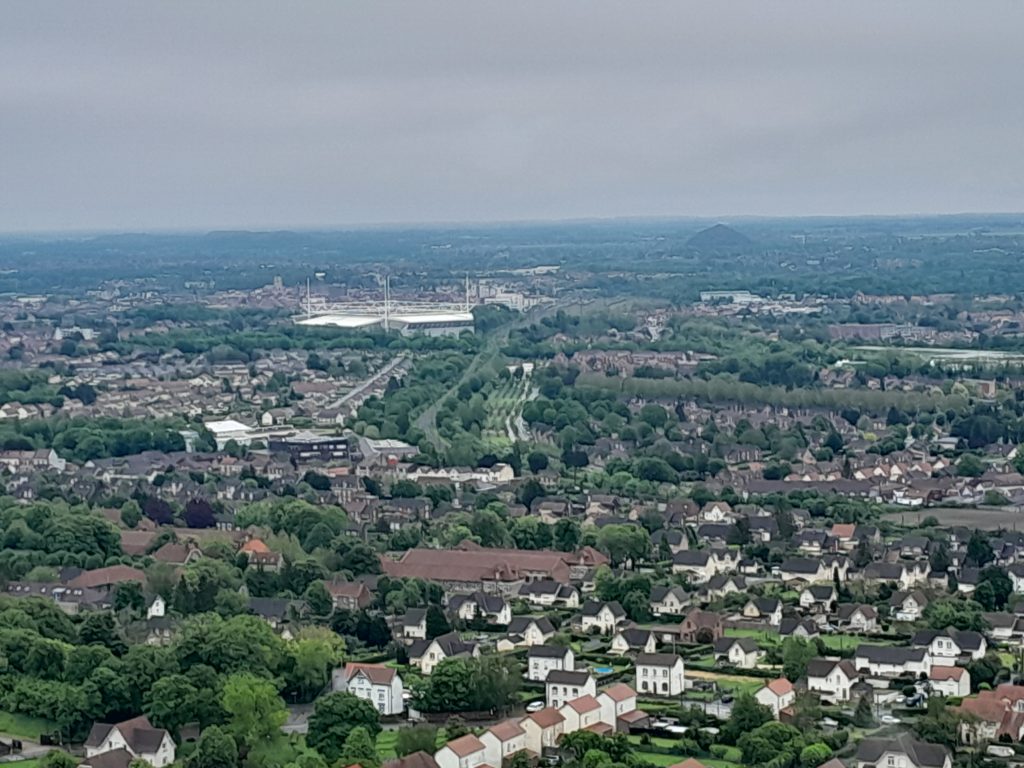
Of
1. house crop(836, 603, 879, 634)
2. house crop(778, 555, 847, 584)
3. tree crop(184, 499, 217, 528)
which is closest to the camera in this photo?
house crop(836, 603, 879, 634)

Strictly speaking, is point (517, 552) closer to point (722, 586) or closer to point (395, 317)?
point (722, 586)

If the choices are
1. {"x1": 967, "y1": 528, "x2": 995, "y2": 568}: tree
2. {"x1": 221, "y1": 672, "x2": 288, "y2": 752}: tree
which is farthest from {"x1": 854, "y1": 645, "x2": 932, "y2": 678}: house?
{"x1": 221, "y1": 672, "x2": 288, "y2": 752}: tree

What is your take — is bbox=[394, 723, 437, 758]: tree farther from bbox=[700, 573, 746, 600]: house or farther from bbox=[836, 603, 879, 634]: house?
bbox=[700, 573, 746, 600]: house

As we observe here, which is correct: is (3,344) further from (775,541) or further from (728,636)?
(728,636)

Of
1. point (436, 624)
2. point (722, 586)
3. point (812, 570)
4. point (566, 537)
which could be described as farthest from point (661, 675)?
point (566, 537)

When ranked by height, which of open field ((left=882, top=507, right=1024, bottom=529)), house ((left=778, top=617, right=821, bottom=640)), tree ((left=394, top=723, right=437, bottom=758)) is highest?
tree ((left=394, top=723, right=437, bottom=758))

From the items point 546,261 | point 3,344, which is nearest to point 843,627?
point 3,344
